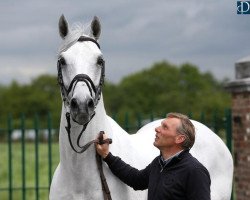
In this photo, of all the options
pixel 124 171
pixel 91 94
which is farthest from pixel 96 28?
pixel 124 171

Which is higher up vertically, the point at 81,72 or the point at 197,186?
the point at 81,72

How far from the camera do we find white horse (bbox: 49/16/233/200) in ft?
15.2

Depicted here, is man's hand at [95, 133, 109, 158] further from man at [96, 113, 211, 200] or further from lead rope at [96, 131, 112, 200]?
man at [96, 113, 211, 200]

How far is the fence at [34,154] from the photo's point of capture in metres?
10.0

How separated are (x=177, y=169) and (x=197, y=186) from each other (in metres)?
0.19

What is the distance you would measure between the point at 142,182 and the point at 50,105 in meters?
68.2

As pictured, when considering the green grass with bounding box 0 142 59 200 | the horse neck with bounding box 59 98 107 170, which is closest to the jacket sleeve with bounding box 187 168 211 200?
the horse neck with bounding box 59 98 107 170

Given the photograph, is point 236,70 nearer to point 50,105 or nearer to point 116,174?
point 116,174

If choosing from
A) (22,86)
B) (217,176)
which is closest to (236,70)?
(217,176)

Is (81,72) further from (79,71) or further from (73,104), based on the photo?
(73,104)

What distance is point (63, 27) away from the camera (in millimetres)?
5098

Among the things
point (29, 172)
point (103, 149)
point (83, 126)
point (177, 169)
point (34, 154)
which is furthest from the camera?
point (34, 154)

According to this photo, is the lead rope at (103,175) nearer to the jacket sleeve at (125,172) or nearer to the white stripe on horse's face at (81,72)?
the jacket sleeve at (125,172)

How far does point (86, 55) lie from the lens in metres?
4.77
